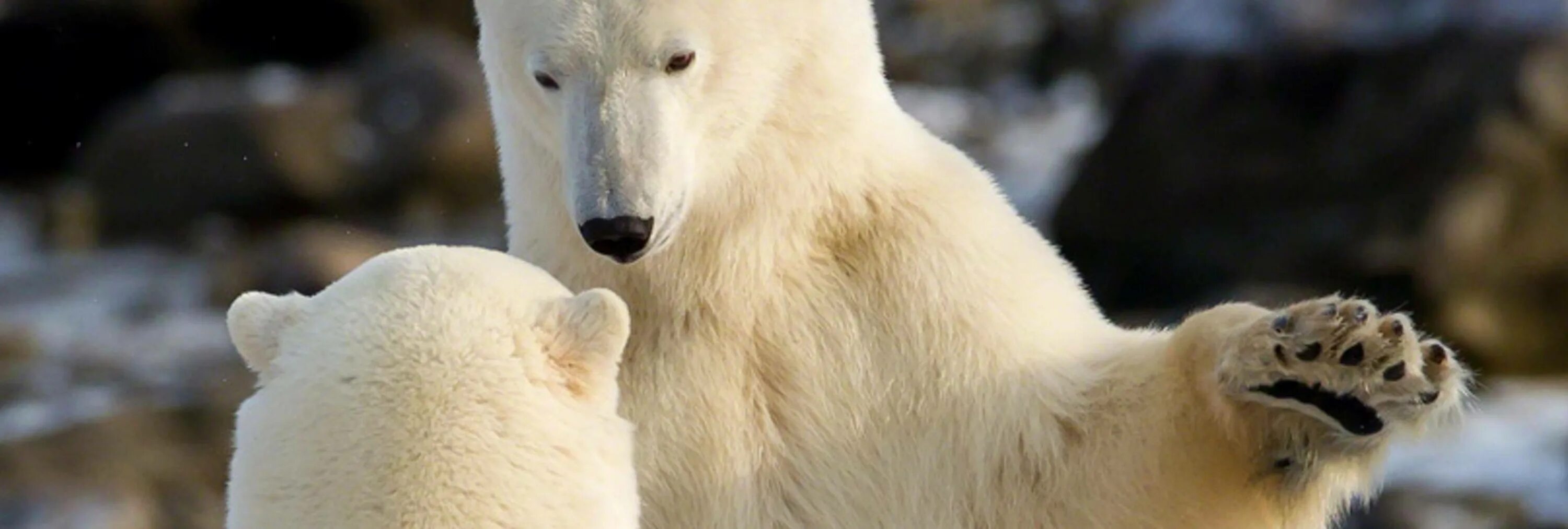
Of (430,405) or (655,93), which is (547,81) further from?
(430,405)

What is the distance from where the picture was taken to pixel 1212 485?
3201mm

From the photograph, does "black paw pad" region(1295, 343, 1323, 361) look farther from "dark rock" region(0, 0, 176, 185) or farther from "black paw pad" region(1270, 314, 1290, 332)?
"dark rock" region(0, 0, 176, 185)

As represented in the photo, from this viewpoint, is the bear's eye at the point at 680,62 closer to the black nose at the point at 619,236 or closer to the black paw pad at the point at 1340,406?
the black nose at the point at 619,236

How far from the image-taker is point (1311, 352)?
2.97m

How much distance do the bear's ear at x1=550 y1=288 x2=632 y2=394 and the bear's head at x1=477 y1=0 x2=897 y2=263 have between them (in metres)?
0.25

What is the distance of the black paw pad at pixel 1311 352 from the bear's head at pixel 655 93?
0.72 meters

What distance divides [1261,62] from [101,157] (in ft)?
28.0

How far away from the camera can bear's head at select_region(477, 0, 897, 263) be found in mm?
2922

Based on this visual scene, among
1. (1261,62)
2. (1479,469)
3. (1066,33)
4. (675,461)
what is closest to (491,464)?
(675,461)

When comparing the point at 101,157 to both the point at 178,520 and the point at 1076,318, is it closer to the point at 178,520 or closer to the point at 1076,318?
the point at 178,520

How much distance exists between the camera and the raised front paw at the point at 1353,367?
2.92 metres

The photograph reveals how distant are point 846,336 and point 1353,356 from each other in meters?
0.71

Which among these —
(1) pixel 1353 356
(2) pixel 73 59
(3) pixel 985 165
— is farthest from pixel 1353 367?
(2) pixel 73 59

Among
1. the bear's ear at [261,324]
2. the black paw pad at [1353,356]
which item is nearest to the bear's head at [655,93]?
the bear's ear at [261,324]
